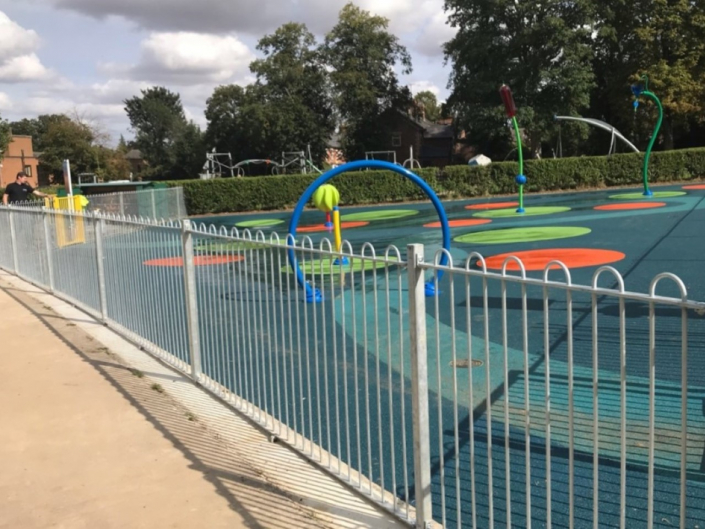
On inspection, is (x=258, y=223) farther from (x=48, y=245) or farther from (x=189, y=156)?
(x=189, y=156)

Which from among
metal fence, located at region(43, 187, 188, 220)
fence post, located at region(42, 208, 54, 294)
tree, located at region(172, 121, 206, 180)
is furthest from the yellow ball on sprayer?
tree, located at region(172, 121, 206, 180)

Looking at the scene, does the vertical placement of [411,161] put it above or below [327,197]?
above

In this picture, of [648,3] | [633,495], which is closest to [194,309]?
[633,495]

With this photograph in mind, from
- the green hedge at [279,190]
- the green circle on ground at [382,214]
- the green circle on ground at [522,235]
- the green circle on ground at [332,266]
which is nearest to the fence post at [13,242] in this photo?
the green circle on ground at [332,266]

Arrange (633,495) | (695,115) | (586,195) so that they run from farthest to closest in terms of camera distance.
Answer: (695,115) → (586,195) → (633,495)

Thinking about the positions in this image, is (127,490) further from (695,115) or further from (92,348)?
(695,115)

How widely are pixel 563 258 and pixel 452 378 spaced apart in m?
7.63

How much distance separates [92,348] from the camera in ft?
25.6

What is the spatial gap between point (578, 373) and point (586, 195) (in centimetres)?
2566

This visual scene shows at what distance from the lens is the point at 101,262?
8.75 m

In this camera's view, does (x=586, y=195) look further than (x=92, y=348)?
Yes

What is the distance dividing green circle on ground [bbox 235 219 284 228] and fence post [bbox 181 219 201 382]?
60.5 ft

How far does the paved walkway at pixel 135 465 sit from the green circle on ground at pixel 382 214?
63.6 feet

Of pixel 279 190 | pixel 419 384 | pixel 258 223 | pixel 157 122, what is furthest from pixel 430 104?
pixel 419 384
